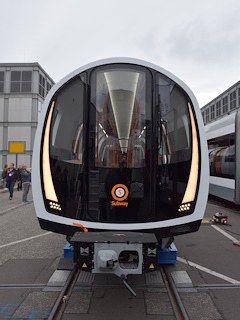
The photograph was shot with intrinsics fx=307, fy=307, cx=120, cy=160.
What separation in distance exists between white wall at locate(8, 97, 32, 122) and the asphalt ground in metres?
25.3

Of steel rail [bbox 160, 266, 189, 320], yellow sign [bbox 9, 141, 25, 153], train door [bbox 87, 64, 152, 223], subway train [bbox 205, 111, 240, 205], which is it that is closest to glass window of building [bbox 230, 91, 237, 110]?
yellow sign [bbox 9, 141, 25, 153]

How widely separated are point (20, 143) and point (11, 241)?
2490 centimetres

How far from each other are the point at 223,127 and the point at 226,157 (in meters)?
1.09

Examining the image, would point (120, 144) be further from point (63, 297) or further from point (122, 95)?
point (63, 297)

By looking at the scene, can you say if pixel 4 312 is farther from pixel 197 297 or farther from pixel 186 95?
pixel 186 95

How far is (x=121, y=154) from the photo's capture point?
3449mm

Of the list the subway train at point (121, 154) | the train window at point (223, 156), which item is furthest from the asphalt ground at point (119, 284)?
the train window at point (223, 156)

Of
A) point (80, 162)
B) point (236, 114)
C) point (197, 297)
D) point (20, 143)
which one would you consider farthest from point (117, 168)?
point (20, 143)

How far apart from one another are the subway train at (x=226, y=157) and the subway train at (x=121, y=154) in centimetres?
614

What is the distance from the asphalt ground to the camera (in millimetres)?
3250

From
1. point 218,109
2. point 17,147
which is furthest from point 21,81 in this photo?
point 218,109

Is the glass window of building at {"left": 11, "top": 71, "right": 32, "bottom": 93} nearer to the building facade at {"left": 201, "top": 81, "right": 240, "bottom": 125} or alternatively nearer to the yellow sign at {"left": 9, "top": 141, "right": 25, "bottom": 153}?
the yellow sign at {"left": 9, "top": 141, "right": 25, "bottom": 153}

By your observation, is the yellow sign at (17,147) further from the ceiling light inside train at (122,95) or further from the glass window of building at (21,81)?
the ceiling light inside train at (122,95)

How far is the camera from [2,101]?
31.0 metres
